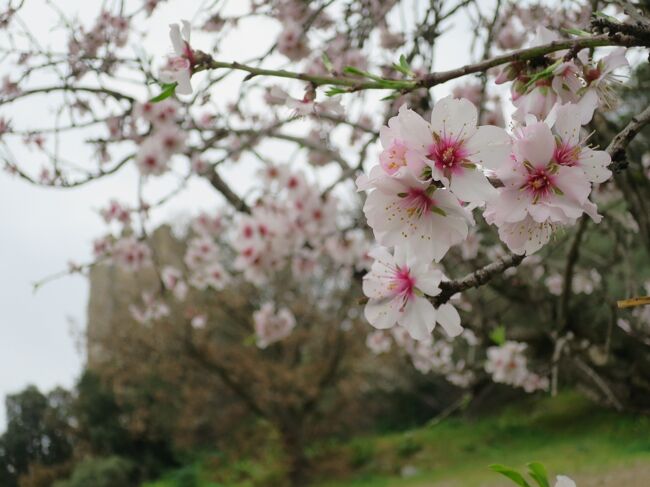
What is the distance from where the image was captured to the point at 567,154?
0.65m

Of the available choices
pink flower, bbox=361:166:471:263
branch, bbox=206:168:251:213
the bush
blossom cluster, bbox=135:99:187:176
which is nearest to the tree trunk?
the bush

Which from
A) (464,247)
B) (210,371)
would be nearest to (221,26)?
(464,247)

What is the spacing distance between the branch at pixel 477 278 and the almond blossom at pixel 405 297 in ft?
0.04

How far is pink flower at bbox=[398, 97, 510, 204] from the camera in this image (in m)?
0.62

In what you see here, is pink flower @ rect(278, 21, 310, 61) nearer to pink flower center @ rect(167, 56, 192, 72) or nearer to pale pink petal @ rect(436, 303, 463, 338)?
pink flower center @ rect(167, 56, 192, 72)

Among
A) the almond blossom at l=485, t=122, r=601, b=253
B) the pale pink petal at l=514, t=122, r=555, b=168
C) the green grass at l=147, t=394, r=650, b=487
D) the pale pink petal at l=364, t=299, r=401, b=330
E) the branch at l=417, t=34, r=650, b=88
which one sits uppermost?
the branch at l=417, t=34, r=650, b=88

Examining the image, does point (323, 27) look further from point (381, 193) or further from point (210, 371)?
point (210, 371)

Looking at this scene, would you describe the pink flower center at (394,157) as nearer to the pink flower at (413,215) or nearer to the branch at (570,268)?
the pink flower at (413,215)

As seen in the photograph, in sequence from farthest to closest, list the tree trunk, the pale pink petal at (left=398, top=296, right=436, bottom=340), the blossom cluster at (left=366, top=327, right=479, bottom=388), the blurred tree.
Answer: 1. the tree trunk
2. the blossom cluster at (left=366, top=327, right=479, bottom=388)
3. the blurred tree
4. the pale pink petal at (left=398, top=296, right=436, bottom=340)

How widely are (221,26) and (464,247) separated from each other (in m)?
1.39

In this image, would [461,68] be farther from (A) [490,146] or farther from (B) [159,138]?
(B) [159,138]

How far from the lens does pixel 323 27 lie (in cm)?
294

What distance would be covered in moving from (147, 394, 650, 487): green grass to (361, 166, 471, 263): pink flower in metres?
3.45

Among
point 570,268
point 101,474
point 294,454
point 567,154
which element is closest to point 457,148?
point 567,154
